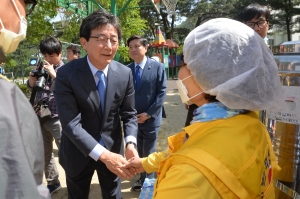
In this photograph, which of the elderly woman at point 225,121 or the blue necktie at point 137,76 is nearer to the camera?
the elderly woman at point 225,121

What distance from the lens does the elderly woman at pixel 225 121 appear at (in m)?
0.95

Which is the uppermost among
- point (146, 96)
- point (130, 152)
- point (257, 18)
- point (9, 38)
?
point (257, 18)

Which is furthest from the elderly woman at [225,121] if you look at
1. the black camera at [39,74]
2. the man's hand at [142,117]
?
the black camera at [39,74]

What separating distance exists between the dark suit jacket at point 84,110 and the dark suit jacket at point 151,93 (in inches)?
48.4

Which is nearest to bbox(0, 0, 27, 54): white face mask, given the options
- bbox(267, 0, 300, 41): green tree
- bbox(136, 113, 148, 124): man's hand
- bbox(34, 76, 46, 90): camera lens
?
bbox(34, 76, 46, 90): camera lens

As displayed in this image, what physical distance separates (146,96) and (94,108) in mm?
1506

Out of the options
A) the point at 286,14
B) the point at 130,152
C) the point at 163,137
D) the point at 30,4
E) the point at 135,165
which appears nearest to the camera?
the point at 30,4

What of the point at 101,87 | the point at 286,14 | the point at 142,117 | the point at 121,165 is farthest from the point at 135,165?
the point at 286,14

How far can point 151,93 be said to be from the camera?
350cm

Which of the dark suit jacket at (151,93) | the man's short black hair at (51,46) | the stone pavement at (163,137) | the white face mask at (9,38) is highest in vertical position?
the man's short black hair at (51,46)

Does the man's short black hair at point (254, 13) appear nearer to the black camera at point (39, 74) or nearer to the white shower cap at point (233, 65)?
the white shower cap at point (233, 65)

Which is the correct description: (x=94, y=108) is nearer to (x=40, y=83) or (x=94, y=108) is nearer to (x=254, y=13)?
(x=40, y=83)

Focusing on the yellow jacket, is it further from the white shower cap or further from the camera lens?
the camera lens

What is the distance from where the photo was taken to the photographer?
10.5 feet
